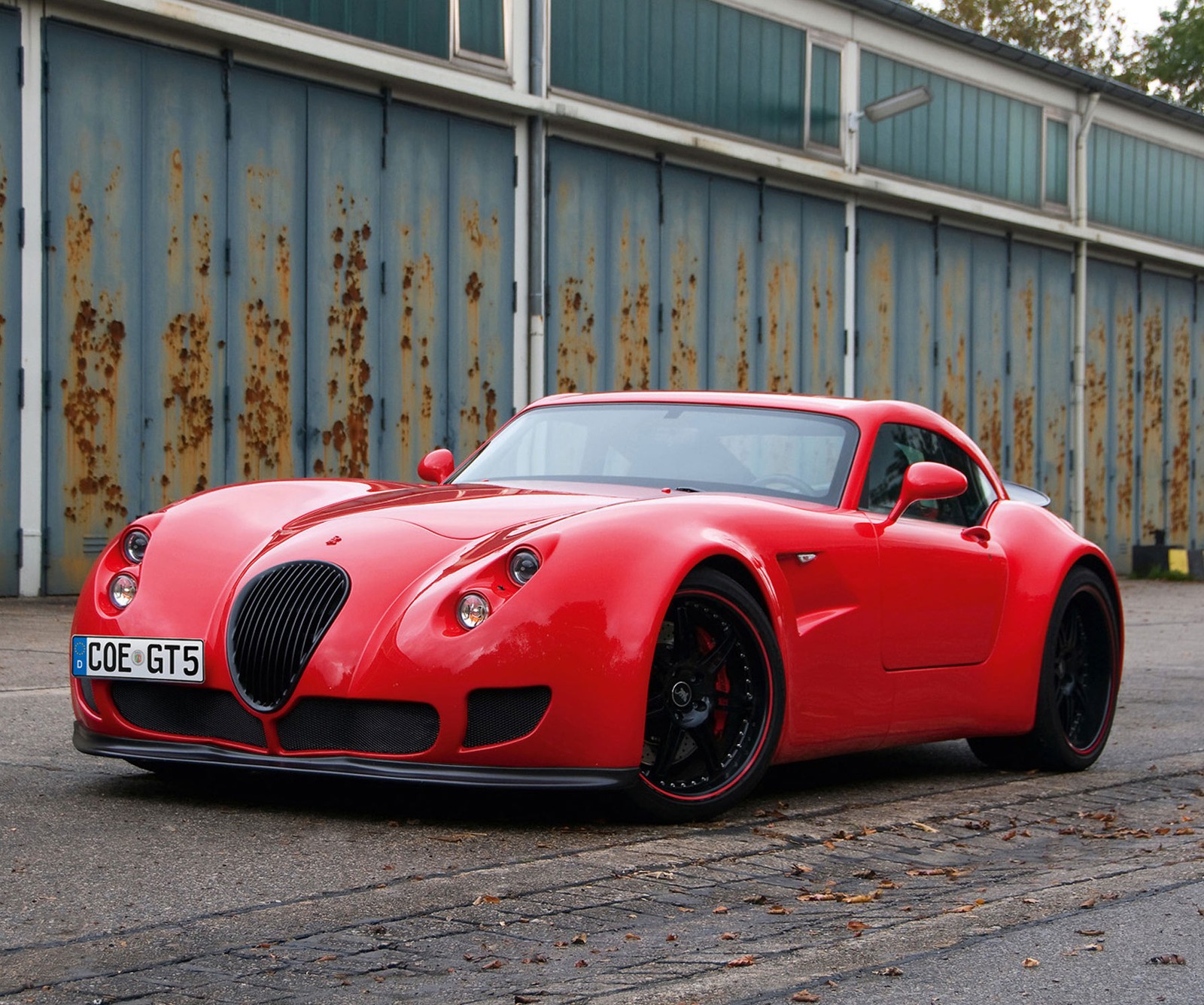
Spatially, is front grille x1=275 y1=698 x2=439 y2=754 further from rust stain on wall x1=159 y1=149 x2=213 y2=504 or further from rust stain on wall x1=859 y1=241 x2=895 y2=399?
rust stain on wall x1=859 y1=241 x2=895 y2=399

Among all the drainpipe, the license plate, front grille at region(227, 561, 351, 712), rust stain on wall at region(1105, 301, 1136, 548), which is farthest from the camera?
rust stain on wall at region(1105, 301, 1136, 548)

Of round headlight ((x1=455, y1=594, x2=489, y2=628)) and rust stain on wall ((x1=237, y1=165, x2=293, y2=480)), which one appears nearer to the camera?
round headlight ((x1=455, y1=594, x2=489, y2=628))

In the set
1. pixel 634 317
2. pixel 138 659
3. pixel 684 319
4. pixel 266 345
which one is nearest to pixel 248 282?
pixel 266 345

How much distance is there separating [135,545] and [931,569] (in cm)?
251

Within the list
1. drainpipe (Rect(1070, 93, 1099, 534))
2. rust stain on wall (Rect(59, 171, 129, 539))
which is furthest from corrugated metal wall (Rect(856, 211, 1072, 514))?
rust stain on wall (Rect(59, 171, 129, 539))

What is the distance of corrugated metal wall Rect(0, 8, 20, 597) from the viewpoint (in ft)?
43.8

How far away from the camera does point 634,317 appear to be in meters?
18.7

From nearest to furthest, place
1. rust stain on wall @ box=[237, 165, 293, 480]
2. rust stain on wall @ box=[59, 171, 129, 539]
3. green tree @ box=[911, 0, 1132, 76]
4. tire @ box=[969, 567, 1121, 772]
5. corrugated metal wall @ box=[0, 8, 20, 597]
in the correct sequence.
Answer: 1. tire @ box=[969, 567, 1121, 772]
2. corrugated metal wall @ box=[0, 8, 20, 597]
3. rust stain on wall @ box=[59, 171, 129, 539]
4. rust stain on wall @ box=[237, 165, 293, 480]
5. green tree @ box=[911, 0, 1132, 76]

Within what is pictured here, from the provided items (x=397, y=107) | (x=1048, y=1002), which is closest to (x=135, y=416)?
(x=397, y=107)

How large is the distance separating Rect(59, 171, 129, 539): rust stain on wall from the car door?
897 cm

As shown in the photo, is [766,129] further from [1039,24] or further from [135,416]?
[1039,24]

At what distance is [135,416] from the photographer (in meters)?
14.2

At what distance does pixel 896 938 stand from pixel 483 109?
14.2m

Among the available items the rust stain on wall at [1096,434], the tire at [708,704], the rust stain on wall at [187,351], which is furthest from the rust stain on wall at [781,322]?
the tire at [708,704]
